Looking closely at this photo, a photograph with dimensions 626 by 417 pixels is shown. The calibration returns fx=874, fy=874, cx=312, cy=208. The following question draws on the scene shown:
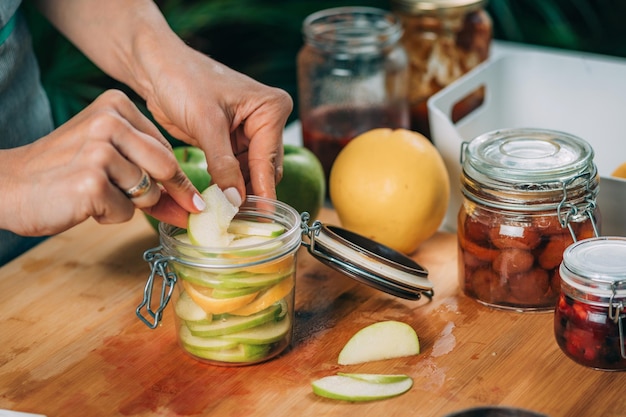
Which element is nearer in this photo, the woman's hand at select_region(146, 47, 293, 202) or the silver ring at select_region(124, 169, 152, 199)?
the silver ring at select_region(124, 169, 152, 199)

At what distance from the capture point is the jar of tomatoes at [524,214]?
118 centimetres

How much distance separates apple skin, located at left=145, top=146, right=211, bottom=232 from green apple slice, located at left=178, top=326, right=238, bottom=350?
A: 1.01 feet

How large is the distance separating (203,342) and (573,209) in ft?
1.72

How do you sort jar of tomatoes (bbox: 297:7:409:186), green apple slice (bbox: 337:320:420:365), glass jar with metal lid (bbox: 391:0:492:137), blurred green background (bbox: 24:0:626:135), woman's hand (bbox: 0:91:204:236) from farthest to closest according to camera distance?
1. blurred green background (bbox: 24:0:626:135)
2. glass jar with metal lid (bbox: 391:0:492:137)
3. jar of tomatoes (bbox: 297:7:409:186)
4. green apple slice (bbox: 337:320:420:365)
5. woman's hand (bbox: 0:91:204:236)

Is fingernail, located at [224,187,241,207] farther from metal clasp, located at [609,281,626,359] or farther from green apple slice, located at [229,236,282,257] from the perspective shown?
metal clasp, located at [609,281,626,359]

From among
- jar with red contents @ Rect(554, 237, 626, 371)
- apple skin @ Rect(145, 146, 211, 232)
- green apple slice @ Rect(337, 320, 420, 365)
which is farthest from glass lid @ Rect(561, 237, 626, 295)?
apple skin @ Rect(145, 146, 211, 232)

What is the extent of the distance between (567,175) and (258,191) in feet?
1.42

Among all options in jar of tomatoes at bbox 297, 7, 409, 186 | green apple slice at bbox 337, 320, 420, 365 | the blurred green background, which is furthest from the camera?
the blurred green background

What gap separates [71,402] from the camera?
1068 millimetres

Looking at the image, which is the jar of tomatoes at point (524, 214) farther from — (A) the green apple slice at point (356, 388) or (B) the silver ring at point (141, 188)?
(B) the silver ring at point (141, 188)

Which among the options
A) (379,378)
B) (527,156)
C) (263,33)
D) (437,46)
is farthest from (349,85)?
(263,33)

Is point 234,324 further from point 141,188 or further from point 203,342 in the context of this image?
point 141,188

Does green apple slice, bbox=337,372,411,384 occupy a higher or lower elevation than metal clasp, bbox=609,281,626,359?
lower

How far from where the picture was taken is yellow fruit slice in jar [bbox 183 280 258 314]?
1075mm
